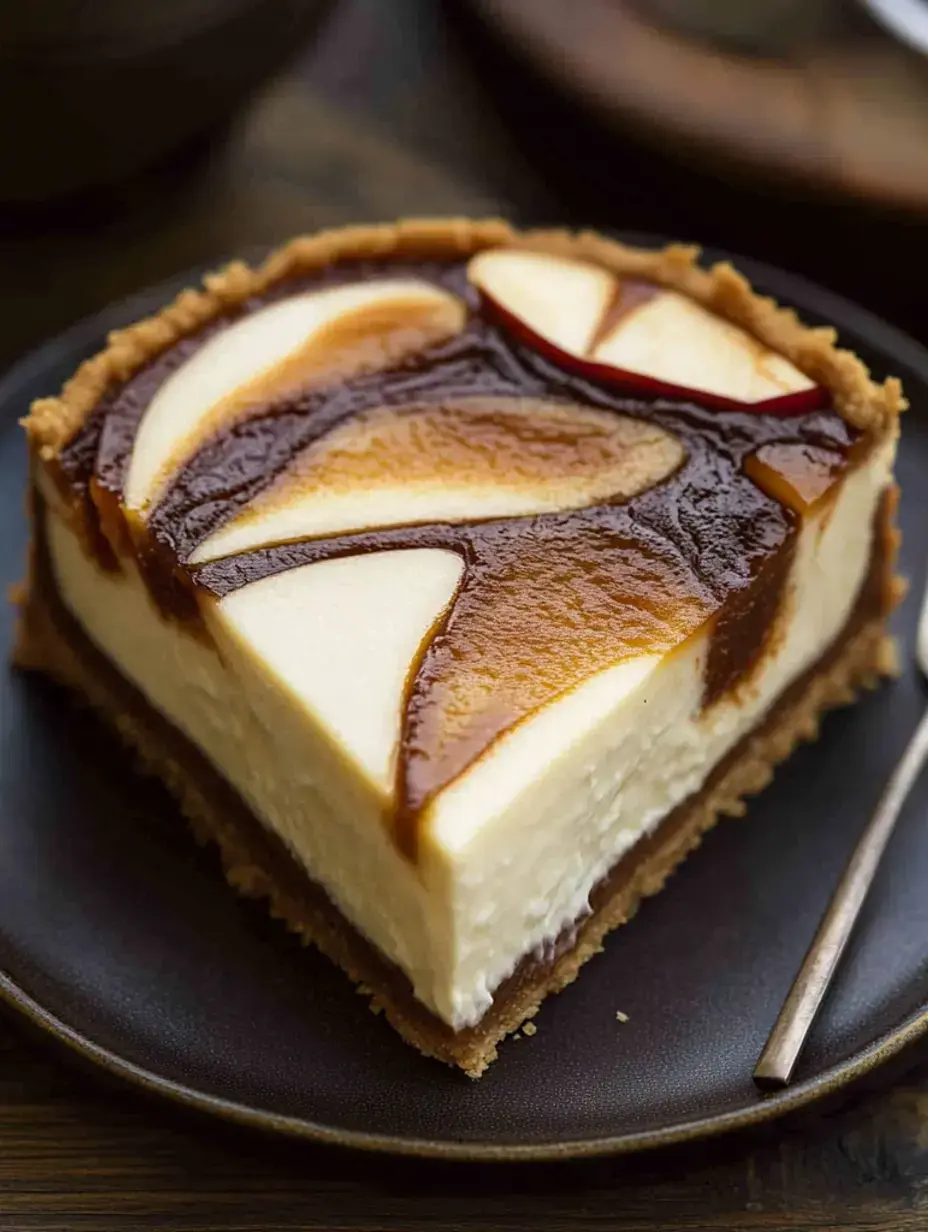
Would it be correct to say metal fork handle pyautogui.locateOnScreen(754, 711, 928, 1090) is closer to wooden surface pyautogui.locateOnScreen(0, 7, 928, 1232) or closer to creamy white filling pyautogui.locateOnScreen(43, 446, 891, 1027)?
wooden surface pyautogui.locateOnScreen(0, 7, 928, 1232)

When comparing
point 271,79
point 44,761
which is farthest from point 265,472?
point 271,79

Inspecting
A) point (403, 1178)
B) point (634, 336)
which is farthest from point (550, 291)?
point (403, 1178)

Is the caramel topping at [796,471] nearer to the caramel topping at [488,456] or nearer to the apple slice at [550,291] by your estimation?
the caramel topping at [488,456]

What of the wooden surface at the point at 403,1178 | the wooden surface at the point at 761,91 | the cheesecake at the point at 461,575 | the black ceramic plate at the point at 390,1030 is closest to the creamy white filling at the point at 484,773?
the cheesecake at the point at 461,575

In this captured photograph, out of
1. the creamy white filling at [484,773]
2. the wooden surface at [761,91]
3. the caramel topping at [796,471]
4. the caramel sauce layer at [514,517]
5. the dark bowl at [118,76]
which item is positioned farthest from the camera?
the wooden surface at [761,91]

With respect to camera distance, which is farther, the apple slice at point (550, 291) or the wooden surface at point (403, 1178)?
the apple slice at point (550, 291)

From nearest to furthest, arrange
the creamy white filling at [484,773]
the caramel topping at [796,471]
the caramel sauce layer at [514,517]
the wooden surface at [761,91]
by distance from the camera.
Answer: the creamy white filling at [484,773] < the caramel sauce layer at [514,517] < the caramel topping at [796,471] < the wooden surface at [761,91]

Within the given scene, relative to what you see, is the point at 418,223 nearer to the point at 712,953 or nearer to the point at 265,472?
the point at 265,472
